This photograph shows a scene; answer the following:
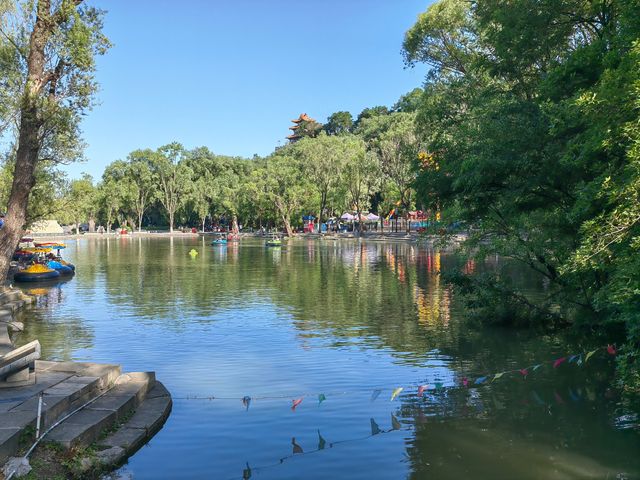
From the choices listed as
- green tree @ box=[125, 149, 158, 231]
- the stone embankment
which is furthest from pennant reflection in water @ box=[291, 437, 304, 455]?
green tree @ box=[125, 149, 158, 231]

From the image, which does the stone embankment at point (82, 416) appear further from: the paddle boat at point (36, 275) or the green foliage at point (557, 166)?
the paddle boat at point (36, 275)

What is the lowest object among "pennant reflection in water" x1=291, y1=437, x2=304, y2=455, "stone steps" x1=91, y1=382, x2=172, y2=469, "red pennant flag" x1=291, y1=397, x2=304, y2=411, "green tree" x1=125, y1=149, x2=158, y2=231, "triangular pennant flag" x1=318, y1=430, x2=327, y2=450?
"pennant reflection in water" x1=291, y1=437, x2=304, y2=455

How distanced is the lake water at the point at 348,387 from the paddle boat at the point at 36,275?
7.93m

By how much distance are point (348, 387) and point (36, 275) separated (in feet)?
94.2

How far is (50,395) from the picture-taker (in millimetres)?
9906

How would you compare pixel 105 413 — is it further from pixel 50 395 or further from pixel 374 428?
pixel 374 428

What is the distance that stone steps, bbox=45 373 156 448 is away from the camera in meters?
8.74

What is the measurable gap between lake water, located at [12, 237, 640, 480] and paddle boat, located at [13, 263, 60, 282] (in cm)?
793

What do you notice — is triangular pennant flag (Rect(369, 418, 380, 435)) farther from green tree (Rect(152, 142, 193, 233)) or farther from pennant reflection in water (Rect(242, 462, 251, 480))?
green tree (Rect(152, 142, 193, 233))

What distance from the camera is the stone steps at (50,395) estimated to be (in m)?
8.33

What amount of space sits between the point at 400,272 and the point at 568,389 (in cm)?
2655

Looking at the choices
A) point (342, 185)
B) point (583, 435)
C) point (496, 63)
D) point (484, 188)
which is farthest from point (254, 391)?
point (342, 185)

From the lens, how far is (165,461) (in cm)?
937

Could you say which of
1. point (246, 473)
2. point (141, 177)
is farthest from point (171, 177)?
point (246, 473)
